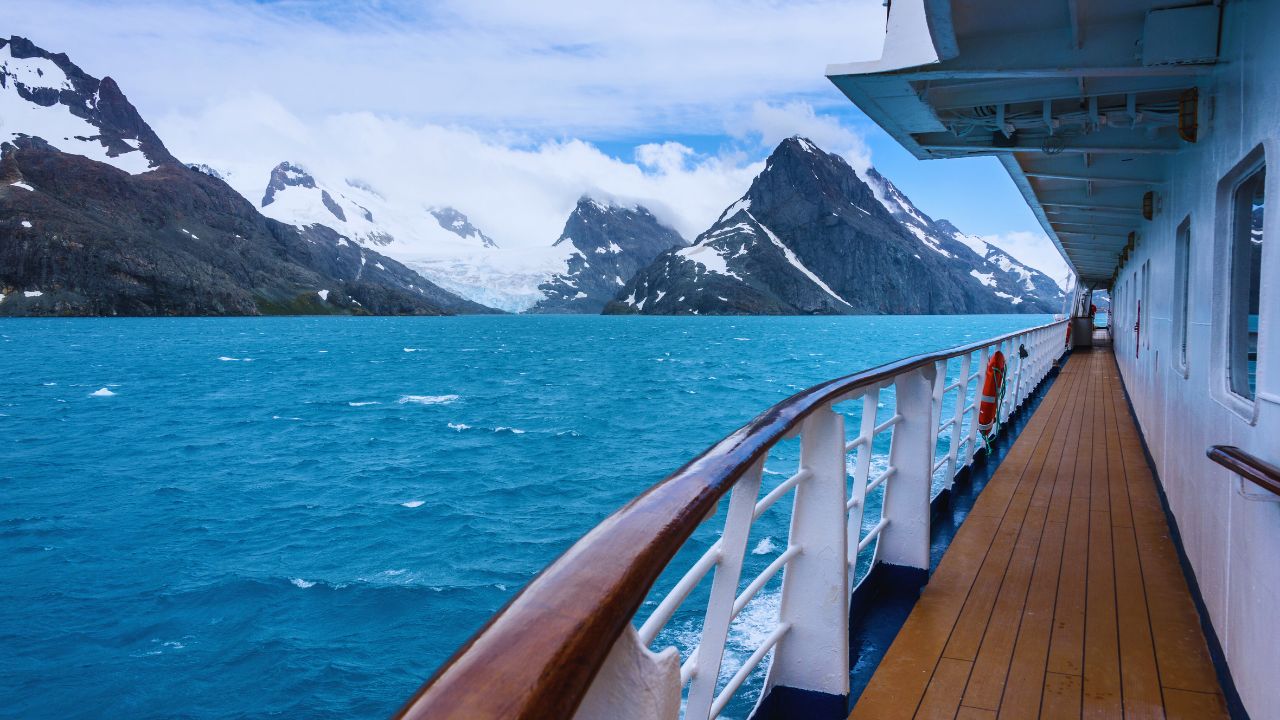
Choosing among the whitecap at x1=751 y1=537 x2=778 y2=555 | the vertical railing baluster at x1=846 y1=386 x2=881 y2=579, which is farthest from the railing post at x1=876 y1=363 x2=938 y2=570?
the whitecap at x1=751 y1=537 x2=778 y2=555

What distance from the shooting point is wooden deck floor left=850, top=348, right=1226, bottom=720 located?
2621 mm

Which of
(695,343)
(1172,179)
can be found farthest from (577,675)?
(695,343)

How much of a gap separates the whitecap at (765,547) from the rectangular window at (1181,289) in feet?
20.1

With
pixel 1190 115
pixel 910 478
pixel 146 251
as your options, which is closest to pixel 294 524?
pixel 910 478

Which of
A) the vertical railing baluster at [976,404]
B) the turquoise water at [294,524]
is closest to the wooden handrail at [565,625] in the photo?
the vertical railing baluster at [976,404]

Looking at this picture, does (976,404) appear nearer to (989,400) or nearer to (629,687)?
(989,400)

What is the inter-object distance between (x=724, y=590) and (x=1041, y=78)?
3883mm

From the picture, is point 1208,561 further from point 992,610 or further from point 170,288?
point 170,288

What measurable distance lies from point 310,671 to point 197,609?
2886 mm

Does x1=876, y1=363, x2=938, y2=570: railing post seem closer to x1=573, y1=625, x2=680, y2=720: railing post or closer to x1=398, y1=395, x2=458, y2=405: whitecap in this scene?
x1=573, y1=625, x2=680, y2=720: railing post

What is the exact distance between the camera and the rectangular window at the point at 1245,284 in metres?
3.00

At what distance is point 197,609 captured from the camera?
35.3ft

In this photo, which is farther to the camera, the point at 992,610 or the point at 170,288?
the point at 170,288

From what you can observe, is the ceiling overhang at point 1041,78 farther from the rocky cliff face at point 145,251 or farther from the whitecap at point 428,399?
the rocky cliff face at point 145,251
